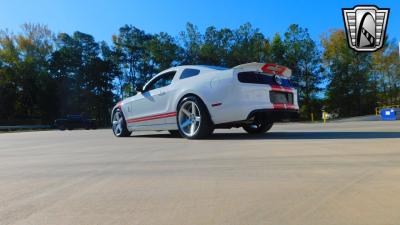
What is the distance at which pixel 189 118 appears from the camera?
8648mm

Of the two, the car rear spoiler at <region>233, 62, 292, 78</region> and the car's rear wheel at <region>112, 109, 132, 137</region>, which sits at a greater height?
the car rear spoiler at <region>233, 62, 292, 78</region>

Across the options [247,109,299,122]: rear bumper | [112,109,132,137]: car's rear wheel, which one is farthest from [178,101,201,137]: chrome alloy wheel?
[112,109,132,137]: car's rear wheel

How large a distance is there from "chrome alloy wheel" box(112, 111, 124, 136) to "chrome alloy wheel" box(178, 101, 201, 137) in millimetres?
2877

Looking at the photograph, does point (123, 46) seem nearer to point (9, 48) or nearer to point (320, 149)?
point (9, 48)

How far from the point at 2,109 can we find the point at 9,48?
9.17m

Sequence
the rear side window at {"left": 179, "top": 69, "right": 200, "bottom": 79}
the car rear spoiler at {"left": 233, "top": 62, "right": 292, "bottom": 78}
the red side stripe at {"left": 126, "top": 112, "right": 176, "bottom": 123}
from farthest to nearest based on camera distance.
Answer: the red side stripe at {"left": 126, "top": 112, "right": 176, "bottom": 123}
the rear side window at {"left": 179, "top": 69, "right": 200, "bottom": 79}
the car rear spoiler at {"left": 233, "top": 62, "right": 292, "bottom": 78}

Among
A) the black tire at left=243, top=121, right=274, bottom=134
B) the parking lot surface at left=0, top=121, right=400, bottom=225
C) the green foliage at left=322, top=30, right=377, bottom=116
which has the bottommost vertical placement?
the parking lot surface at left=0, top=121, right=400, bottom=225

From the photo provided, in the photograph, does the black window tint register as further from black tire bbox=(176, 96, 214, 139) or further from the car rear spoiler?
the car rear spoiler

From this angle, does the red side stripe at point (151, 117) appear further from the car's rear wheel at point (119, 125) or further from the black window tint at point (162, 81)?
the black window tint at point (162, 81)

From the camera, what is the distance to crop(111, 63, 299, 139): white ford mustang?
25.4ft

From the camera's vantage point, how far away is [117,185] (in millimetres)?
3711

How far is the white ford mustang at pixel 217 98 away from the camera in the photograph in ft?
25.4

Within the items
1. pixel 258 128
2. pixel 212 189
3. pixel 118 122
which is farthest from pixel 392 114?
pixel 212 189

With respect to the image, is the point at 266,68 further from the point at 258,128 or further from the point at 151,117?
the point at 151,117
